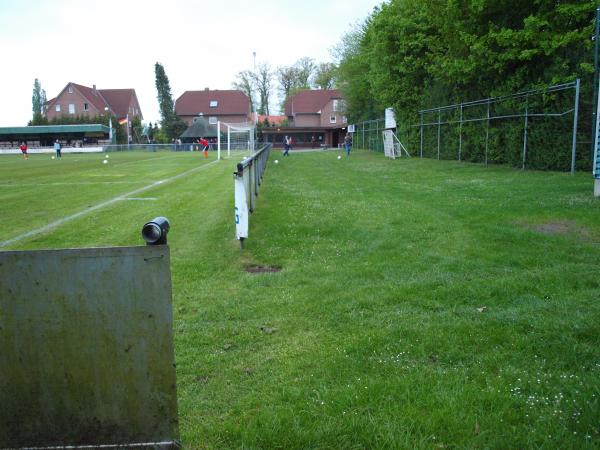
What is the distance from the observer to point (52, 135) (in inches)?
2938

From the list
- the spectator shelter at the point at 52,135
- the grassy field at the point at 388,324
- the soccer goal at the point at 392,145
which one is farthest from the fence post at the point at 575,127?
the spectator shelter at the point at 52,135

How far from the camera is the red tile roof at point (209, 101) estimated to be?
98.2 meters

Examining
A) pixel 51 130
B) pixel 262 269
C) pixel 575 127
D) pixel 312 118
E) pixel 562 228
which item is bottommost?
pixel 262 269

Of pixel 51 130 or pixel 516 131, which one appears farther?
pixel 51 130

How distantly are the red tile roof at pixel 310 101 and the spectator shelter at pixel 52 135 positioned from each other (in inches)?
1171

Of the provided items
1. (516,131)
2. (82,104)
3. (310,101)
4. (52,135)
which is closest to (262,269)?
(516,131)

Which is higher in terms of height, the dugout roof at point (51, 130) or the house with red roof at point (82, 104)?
the house with red roof at point (82, 104)

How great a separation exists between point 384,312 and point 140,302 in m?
3.03

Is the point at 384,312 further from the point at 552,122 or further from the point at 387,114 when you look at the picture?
the point at 387,114

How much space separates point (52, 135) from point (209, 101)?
31933 mm

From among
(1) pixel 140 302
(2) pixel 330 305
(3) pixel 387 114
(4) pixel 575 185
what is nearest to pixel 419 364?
(2) pixel 330 305

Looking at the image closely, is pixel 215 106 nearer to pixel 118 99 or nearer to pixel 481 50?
pixel 118 99

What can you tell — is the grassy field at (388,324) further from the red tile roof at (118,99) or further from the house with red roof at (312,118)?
the red tile roof at (118,99)

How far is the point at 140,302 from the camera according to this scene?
2.66 meters
